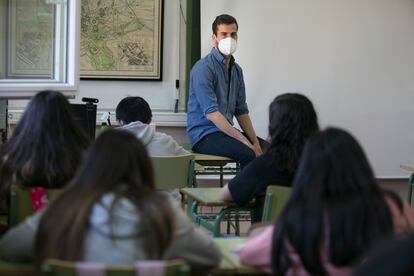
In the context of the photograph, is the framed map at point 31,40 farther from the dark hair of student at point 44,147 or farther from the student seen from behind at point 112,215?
the student seen from behind at point 112,215

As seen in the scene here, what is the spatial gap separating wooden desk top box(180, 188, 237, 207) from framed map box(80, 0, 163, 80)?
10.6 feet

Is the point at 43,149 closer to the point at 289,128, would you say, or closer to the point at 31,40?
the point at 289,128

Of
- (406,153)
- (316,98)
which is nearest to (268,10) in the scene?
(316,98)

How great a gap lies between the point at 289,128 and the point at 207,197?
590mm

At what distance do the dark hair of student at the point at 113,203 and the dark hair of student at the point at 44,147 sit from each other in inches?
32.6

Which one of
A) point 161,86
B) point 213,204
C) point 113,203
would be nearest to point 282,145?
point 213,204

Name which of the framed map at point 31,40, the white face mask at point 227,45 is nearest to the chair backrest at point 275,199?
the framed map at point 31,40

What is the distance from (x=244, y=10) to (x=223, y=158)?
2.13 m

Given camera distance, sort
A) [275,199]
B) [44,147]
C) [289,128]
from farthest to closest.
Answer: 1. [289,128]
2. [275,199]
3. [44,147]

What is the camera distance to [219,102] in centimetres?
554

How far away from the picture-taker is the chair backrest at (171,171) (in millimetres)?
4137

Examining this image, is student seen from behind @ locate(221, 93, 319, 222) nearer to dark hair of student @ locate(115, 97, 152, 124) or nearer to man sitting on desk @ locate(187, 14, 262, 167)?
dark hair of student @ locate(115, 97, 152, 124)

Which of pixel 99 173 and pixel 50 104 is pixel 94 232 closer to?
pixel 99 173

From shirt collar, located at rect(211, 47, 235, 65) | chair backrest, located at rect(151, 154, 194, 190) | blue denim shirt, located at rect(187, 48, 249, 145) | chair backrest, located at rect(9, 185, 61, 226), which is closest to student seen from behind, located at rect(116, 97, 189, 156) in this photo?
chair backrest, located at rect(151, 154, 194, 190)
